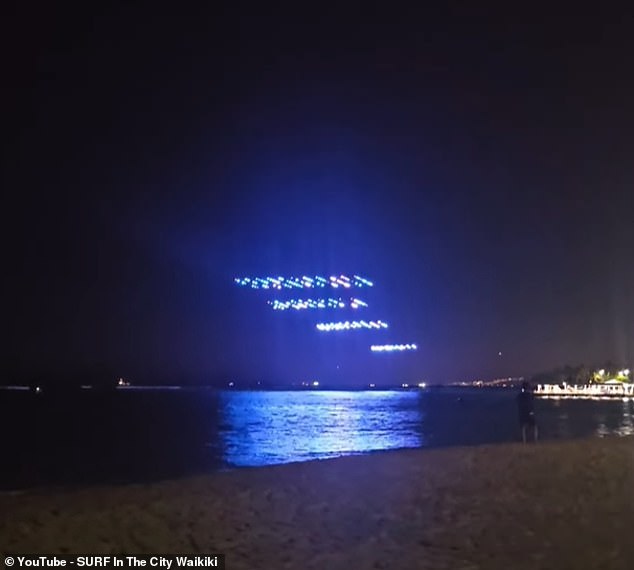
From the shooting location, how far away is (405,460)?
1359 cm

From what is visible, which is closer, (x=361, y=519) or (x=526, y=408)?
(x=361, y=519)

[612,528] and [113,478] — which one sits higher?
[612,528]

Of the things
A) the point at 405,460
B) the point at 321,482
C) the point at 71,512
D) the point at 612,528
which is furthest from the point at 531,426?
the point at 71,512

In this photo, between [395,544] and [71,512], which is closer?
[395,544]

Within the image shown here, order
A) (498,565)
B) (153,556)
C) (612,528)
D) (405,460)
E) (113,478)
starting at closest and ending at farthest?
(498,565)
(153,556)
(612,528)
(405,460)
(113,478)

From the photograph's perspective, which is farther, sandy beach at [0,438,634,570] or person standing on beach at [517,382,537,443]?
person standing on beach at [517,382,537,443]

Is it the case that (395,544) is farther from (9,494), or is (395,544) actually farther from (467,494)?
(9,494)

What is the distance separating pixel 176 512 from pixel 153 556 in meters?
1.56

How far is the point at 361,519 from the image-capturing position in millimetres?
7949

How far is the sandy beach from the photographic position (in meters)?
6.45

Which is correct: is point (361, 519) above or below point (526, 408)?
below

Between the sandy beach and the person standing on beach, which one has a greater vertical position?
the person standing on beach

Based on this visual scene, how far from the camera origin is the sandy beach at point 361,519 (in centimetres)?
645

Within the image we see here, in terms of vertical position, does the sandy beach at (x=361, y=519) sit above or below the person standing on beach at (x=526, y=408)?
below
